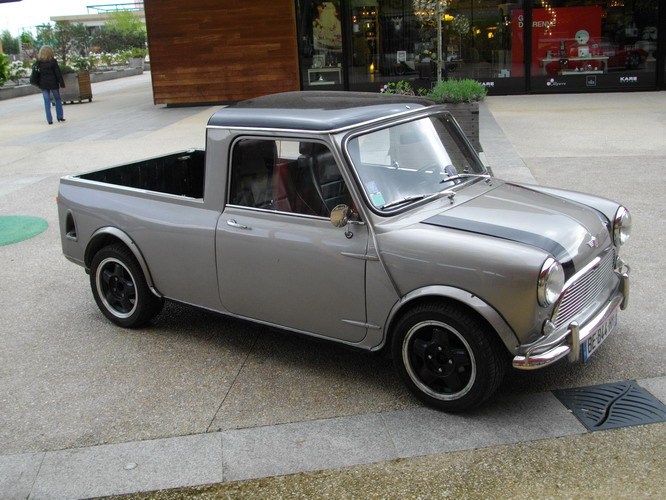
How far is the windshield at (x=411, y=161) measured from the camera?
14.2ft

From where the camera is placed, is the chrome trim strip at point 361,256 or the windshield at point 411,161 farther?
the windshield at point 411,161

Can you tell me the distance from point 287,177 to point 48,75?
15597mm

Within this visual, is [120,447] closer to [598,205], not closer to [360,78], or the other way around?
[598,205]

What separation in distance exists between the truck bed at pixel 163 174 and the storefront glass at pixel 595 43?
1460 centimetres

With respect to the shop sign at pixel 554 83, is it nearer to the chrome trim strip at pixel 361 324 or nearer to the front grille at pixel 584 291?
the front grille at pixel 584 291

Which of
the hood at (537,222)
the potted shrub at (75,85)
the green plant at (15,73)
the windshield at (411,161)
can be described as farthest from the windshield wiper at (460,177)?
the green plant at (15,73)

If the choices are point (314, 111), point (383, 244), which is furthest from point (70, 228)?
point (383, 244)

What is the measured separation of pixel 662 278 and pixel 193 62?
1622 cm

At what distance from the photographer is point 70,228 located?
228 inches

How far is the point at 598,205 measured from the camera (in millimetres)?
4824

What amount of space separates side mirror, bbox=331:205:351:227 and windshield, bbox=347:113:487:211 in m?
0.17

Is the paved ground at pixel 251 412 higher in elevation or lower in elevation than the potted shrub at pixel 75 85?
lower

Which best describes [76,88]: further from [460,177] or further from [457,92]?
[460,177]

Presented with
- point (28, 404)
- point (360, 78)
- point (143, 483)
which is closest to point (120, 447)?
point (143, 483)
